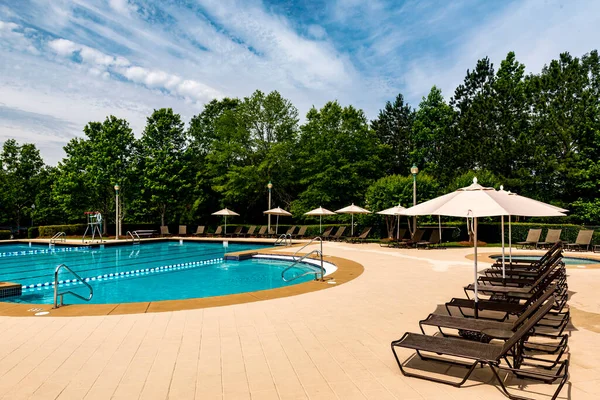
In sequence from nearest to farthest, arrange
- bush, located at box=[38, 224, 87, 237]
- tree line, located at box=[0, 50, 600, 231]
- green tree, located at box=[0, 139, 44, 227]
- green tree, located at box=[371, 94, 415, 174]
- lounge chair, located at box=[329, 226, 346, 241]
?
lounge chair, located at box=[329, 226, 346, 241] → tree line, located at box=[0, 50, 600, 231] → bush, located at box=[38, 224, 87, 237] → green tree, located at box=[0, 139, 44, 227] → green tree, located at box=[371, 94, 415, 174]

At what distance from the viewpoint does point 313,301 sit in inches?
276

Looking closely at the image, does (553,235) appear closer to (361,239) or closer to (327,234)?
(361,239)

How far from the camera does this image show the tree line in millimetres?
26734

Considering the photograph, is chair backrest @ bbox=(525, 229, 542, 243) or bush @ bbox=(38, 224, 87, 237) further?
bush @ bbox=(38, 224, 87, 237)

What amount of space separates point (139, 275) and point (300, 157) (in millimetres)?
21249

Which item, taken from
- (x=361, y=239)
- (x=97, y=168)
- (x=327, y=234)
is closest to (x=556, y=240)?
(x=361, y=239)

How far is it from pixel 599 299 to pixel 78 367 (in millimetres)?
8481

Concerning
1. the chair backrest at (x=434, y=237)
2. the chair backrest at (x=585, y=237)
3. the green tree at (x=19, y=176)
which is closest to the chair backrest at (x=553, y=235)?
the chair backrest at (x=585, y=237)

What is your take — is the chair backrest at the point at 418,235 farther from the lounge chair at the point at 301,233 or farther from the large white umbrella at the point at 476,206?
the large white umbrella at the point at 476,206

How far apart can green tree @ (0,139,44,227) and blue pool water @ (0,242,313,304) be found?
1846 cm

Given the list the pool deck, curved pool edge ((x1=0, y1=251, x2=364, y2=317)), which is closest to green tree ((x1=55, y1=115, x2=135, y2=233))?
curved pool edge ((x1=0, y1=251, x2=364, y2=317))

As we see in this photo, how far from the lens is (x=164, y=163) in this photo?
104 feet

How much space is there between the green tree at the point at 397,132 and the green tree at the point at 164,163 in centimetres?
1995

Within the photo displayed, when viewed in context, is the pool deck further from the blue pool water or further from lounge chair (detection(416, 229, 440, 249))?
lounge chair (detection(416, 229, 440, 249))
